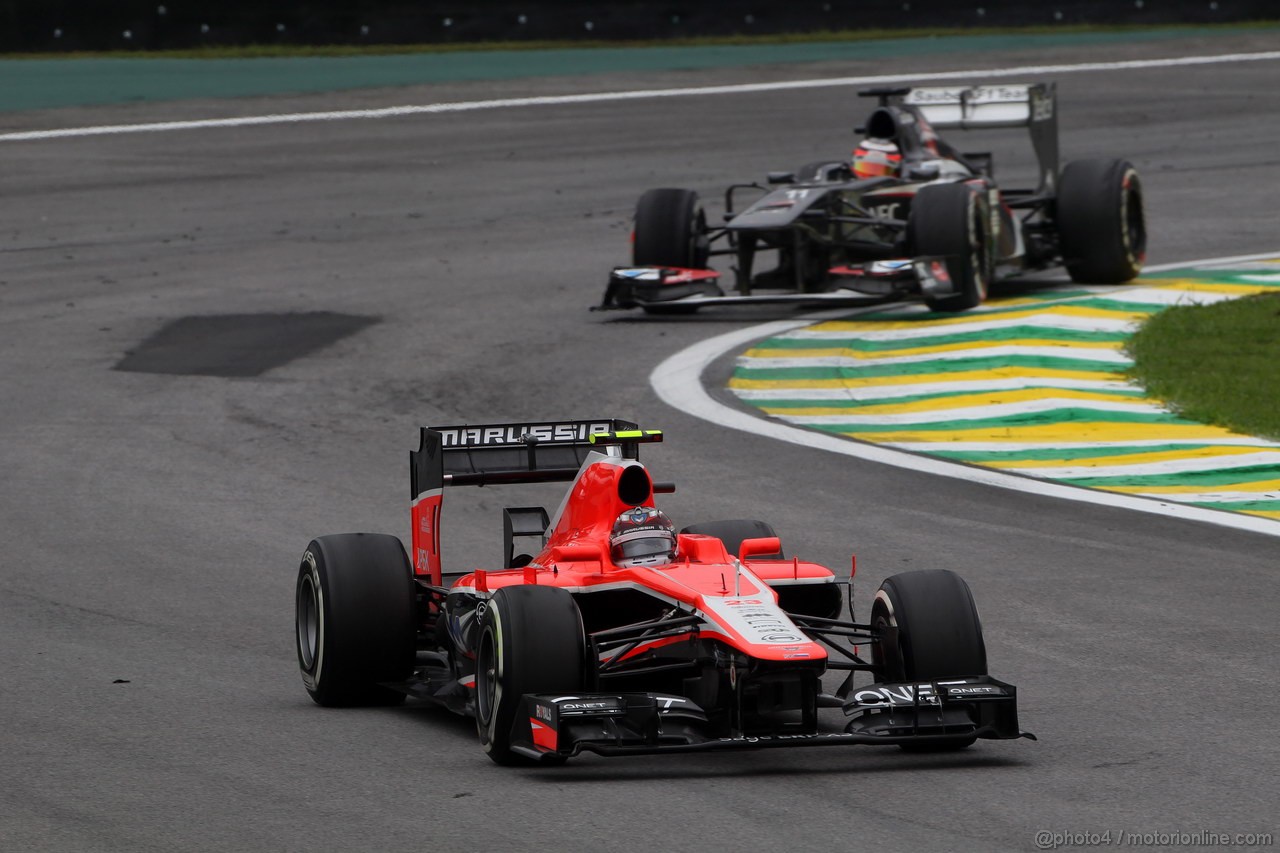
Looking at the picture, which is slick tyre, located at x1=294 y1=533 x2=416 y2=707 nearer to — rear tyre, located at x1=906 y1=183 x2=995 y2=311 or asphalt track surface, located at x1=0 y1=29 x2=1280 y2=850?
asphalt track surface, located at x1=0 y1=29 x2=1280 y2=850

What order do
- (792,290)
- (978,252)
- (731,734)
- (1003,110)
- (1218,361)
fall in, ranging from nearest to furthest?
(731,734) < (1218,361) < (978,252) < (792,290) < (1003,110)

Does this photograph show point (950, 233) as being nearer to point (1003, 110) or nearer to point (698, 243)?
point (1003, 110)

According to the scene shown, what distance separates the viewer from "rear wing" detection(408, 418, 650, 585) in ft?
29.0

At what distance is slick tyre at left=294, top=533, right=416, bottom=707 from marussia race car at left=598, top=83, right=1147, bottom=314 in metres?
9.81

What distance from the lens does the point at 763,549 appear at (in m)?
8.27

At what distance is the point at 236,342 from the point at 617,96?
54.3 ft

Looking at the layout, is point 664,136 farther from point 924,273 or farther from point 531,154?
point 924,273

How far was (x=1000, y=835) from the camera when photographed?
6.25 m

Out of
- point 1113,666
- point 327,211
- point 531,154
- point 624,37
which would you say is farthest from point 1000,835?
point 624,37

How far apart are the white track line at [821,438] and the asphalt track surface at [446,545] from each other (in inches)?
8.3

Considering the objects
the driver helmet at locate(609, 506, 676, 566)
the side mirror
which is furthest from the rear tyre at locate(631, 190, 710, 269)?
the driver helmet at locate(609, 506, 676, 566)

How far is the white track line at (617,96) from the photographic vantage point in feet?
101

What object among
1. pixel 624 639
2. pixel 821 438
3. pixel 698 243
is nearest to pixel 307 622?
pixel 624 639

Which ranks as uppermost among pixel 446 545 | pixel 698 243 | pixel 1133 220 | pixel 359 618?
pixel 359 618
